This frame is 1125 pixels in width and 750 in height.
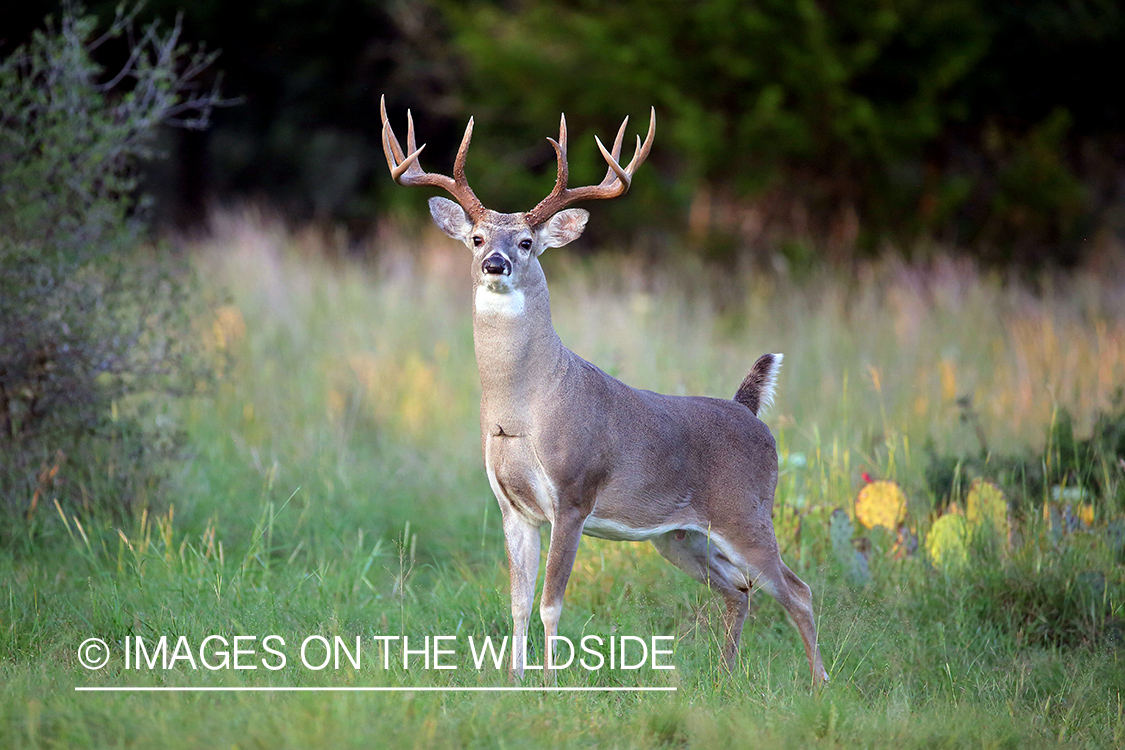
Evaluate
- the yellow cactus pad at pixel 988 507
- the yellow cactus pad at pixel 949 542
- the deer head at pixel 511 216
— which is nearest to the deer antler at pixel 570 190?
the deer head at pixel 511 216

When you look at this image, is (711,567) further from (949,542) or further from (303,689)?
(303,689)

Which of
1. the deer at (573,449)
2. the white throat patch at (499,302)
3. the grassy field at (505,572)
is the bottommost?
the grassy field at (505,572)

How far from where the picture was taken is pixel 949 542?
563cm

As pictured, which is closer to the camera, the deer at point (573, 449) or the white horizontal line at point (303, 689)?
the white horizontal line at point (303, 689)

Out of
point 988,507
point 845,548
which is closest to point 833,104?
point 988,507

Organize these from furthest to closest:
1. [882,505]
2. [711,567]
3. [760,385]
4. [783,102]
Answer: [783,102]
[882,505]
[760,385]
[711,567]

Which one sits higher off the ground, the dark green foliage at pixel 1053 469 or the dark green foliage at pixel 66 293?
the dark green foliage at pixel 66 293

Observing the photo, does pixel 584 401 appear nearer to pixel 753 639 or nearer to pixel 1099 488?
pixel 753 639

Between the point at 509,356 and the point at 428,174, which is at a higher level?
the point at 428,174

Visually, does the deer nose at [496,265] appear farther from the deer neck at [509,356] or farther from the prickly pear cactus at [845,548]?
the prickly pear cactus at [845,548]

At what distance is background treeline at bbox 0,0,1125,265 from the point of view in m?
14.5

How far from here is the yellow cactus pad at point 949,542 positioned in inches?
219

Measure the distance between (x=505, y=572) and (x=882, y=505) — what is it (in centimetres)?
186

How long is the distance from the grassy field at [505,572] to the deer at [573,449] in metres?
0.33
